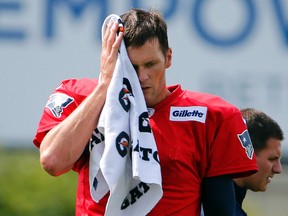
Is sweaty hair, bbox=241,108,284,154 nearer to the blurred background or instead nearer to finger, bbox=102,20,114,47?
finger, bbox=102,20,114,47

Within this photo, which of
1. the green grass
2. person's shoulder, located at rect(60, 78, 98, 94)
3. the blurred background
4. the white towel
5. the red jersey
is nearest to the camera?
the white towel

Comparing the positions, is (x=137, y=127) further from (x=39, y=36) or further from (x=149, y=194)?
(x=39, y=36)

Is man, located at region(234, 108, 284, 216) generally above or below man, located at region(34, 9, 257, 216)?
below

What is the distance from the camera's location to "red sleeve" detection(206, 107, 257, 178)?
3861 mm

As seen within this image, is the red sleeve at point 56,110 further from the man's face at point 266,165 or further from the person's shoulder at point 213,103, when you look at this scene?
the man's face at point 266,165

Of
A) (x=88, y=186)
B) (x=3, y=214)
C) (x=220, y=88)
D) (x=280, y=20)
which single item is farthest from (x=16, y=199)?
(x=280, y=20)

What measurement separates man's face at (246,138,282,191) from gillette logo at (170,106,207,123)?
0.69 m

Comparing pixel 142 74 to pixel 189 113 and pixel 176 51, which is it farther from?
pixel 176 51

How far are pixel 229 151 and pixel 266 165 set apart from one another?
2.30 feet

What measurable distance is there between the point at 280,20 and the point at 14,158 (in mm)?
3897

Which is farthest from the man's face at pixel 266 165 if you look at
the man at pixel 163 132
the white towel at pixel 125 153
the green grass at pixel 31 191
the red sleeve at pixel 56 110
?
the green grass at pixel 31 191

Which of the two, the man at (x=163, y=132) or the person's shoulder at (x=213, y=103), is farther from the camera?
the person's shoulder at (x=213, y=103)

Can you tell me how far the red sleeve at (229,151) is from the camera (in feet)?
12.7

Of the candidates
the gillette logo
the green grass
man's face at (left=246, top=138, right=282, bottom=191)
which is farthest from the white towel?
the green grass
